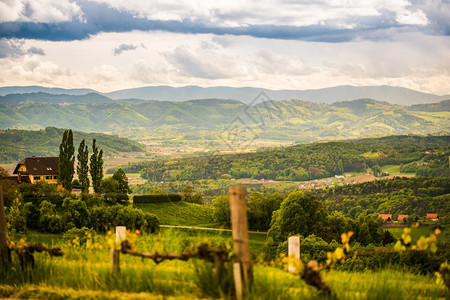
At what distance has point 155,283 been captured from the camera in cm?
661

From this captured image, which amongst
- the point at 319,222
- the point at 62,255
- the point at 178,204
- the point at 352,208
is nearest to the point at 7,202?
the point at 178,204

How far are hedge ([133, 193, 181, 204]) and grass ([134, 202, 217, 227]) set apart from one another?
22.9 inches

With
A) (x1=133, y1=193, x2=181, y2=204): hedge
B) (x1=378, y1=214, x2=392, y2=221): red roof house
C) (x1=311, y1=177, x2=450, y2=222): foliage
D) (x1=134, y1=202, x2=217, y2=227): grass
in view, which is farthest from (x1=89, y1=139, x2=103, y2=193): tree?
(x1=311, y1=177, x2=450, y2=222): foliage

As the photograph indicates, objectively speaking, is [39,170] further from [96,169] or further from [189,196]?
[189,196]

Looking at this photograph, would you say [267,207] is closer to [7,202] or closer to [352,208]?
[7,202]

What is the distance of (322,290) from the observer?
6.14 meters

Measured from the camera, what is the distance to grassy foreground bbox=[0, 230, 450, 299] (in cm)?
625

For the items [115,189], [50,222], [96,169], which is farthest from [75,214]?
[96,169]

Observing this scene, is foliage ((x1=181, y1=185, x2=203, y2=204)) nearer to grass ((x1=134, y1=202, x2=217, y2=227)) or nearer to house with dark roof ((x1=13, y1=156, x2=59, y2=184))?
grass ((x1=134, y1=202, x2=217, y2=227))

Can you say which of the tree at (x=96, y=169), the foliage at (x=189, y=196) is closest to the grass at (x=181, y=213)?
the tree at (x=96, y=169)

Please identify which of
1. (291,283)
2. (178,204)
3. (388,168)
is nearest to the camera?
(291,283)

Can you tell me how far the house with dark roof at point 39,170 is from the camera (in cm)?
7106

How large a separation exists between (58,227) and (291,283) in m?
40.2

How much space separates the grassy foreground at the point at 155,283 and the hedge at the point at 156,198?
2159 inches
